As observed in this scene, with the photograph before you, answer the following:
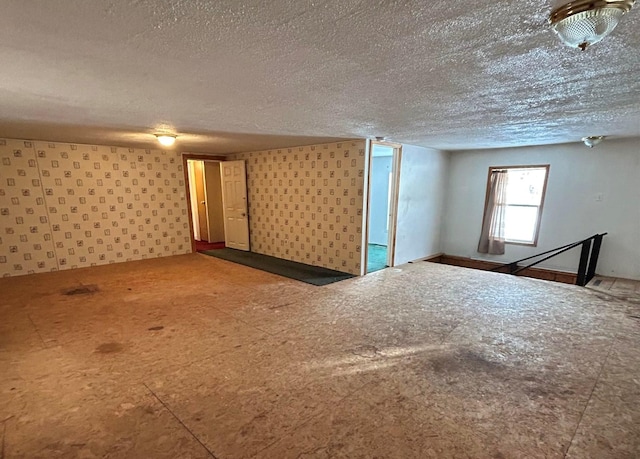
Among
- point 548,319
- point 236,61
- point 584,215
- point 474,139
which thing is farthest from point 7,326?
point 584,215

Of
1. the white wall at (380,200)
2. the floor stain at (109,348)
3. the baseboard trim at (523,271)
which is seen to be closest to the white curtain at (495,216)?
the baseboard trim at (523,271)

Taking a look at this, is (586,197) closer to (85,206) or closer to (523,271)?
(523,271)

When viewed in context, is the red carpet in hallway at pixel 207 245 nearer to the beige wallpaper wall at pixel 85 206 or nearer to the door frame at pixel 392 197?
the beige wallpaper wall at pixel 85 206

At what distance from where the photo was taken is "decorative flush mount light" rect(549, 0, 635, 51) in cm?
115

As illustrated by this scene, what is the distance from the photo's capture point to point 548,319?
3.22 m

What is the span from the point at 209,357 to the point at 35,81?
234 centimetres

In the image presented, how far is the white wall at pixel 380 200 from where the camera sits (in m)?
7.42

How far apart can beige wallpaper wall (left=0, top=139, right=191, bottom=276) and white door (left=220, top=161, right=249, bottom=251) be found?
0.92 metres

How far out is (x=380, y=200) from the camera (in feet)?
25.0

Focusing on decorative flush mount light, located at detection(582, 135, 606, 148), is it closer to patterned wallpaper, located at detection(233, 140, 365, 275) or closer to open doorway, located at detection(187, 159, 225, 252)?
patterned wallpaper, located at detection(233, 140, 365, 275)

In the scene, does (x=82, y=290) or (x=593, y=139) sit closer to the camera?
(x=82, y=290)

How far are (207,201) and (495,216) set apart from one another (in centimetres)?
660

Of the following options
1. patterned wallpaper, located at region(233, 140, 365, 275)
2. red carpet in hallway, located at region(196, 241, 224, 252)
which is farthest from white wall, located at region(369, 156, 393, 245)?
red carpet in hallway, located at region(196, 241, 224, 252)

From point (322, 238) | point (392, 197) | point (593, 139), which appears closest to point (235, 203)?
point (322, 238)
